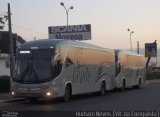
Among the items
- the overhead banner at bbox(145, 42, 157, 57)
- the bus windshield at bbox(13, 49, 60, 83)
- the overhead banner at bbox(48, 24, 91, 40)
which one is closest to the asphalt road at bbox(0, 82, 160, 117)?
the bus windshield at bbox(13, 49, 60, 83)

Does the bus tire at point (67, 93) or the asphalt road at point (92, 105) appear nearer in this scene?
the asphalt road at point (92, 105)

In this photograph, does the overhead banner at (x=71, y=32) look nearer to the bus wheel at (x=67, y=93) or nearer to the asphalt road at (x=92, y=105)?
the asphalt road at (x=92, y=105)

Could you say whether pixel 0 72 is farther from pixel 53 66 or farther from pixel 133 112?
pixel 133 112

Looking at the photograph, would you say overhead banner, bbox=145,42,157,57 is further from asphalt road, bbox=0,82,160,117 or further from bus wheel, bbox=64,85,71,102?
bus wheel, bbox=64,85,71,102

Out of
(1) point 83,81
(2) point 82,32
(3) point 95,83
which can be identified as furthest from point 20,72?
(2) point 82,32

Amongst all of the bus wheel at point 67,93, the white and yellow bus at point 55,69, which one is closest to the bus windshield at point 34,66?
the white and yellow bus at point 55,69

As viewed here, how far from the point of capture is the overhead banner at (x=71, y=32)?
202 feet

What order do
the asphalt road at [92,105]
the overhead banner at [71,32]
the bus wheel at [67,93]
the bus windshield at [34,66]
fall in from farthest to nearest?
the overhead banner at [71,32] → the bus wheel at [67,93] → the bus windshield at [34,66] → the asphalt road at [92,105]

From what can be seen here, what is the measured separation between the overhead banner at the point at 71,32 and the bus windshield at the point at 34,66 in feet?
117

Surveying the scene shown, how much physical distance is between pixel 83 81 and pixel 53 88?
4852mm

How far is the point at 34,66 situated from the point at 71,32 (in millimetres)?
36613

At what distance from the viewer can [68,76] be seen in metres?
27.0

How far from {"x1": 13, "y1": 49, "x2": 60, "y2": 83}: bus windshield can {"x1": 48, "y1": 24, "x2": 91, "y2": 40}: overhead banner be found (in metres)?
35.6

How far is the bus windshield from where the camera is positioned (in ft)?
82.5
